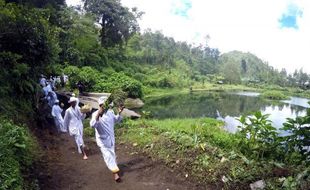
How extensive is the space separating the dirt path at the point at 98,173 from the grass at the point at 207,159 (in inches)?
11.5

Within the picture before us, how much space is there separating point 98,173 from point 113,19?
1476 inches

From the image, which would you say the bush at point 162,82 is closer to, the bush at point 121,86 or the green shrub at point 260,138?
the bush at point 121,86

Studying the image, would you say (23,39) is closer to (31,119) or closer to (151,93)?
(31,119)

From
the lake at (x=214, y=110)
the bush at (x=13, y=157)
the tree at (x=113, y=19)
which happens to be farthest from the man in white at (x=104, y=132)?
the tree at (x=113, y=19)

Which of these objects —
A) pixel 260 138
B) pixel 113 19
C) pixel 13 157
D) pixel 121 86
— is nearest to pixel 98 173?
pixel 13 157

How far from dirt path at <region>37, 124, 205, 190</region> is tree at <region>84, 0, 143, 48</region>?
35275 mm

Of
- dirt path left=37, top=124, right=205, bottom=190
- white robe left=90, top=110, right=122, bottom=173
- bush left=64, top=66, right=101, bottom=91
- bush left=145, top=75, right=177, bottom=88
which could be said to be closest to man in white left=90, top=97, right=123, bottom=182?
white robe left=90, top=110, right=122, bottom=173

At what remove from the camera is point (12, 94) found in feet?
31.3

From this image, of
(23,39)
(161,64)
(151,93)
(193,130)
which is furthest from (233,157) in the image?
(161,64)

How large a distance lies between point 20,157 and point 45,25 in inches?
234

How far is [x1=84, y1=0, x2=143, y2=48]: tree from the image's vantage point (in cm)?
4172

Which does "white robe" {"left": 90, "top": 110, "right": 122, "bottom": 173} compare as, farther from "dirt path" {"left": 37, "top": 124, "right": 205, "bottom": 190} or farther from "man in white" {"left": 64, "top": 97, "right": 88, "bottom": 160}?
"man in white" {"left": 64, "top": 97, "right": 88, "bottom": 160}

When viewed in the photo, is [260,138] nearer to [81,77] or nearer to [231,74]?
[81,77]

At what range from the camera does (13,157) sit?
5879 mm
